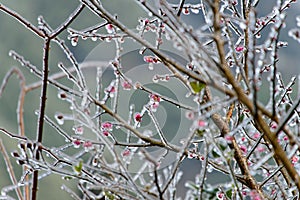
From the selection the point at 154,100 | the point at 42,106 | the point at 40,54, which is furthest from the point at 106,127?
the point at 40,54

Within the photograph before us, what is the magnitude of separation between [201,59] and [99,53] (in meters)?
1.16

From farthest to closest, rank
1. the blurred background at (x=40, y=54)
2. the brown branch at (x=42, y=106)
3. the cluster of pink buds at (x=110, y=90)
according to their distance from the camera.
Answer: the blurred background at (x=40, y=54), the cluster of pink buds at (x=110, y=90), the brown branch at (x=42, y=106)

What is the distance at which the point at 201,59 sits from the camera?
52 cm

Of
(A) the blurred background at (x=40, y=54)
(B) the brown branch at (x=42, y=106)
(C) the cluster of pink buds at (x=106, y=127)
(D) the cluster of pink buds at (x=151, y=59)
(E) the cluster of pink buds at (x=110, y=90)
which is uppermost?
(A) the blurred background at (x=40, y=54)

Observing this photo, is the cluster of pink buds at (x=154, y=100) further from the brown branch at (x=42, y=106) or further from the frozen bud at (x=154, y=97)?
the brown branch at (x=42, y=106)

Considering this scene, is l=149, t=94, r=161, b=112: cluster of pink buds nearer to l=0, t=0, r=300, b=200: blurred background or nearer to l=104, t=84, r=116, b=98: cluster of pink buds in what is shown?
l=104, t=84, r=116, b=98: cluster of pink buds

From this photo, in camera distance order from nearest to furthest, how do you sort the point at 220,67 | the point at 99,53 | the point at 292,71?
the point at 220,67
the point at 99,53
the point at 292,71

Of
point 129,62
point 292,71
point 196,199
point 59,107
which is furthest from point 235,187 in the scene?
point 59,107

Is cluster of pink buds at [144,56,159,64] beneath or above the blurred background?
beneath

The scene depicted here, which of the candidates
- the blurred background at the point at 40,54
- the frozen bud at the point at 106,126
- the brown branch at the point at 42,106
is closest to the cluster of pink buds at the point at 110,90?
the frozen bud at the point at 106,126

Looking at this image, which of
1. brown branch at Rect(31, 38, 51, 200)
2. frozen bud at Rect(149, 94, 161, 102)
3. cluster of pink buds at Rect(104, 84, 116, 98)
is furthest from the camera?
frozen bud at Rect(149, 94, 161, 102)

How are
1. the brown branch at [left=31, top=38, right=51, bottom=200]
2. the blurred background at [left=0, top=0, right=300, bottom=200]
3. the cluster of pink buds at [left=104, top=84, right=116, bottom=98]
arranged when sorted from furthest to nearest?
the blurred background at [left=0, top=0, right=300, bottom=200]
the cluster of pink buds at [left=104, top=84, right=116, bottom=98]
the brown branch at [left=31, top=38, right=51, bottom=200]

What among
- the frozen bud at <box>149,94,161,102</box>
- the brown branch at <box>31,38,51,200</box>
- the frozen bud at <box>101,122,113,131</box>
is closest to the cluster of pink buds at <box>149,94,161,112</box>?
the frozen bud at <box>149,94,161,102</box>

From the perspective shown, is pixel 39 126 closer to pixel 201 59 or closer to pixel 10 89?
pixel 201 59
